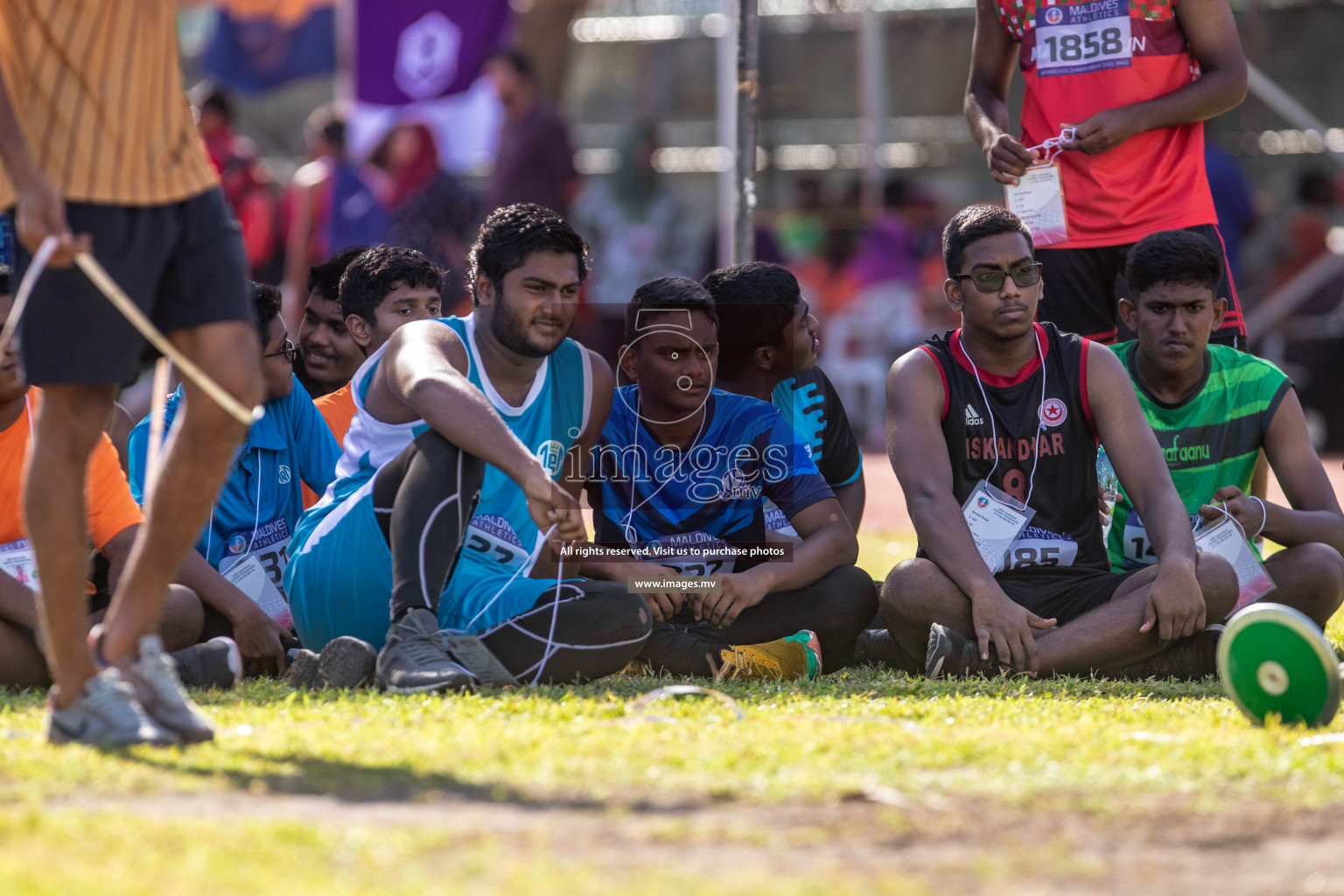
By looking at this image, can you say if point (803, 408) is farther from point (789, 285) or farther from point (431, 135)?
point (431, 135)

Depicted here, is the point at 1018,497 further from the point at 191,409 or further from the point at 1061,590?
the point at 191,409

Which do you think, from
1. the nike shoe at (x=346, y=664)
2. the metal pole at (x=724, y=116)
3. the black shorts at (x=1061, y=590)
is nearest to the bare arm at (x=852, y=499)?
the black shorts at (x=1061, y=590)

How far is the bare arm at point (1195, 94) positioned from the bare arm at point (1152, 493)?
84 centimetres

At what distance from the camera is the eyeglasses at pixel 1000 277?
503 centimetres

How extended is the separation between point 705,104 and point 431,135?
248 inches

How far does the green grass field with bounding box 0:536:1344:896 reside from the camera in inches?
101

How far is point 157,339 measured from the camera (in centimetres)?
339

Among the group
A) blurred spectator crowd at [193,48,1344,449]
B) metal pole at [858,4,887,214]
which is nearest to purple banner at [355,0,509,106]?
blurred spectator crowd at [193,48,1344,449]

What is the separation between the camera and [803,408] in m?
5.62

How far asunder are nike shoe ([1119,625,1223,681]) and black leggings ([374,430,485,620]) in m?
2.01

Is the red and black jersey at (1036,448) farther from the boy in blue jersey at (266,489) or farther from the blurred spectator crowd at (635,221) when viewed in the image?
the blurred spectator crowd at (635,221)

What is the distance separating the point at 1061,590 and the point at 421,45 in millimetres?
10199

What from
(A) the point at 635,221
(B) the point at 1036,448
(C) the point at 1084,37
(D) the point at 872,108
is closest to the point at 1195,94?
(C) the point at 1084,37

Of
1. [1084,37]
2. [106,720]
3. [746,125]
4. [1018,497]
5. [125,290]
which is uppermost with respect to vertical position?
[1084,37]
